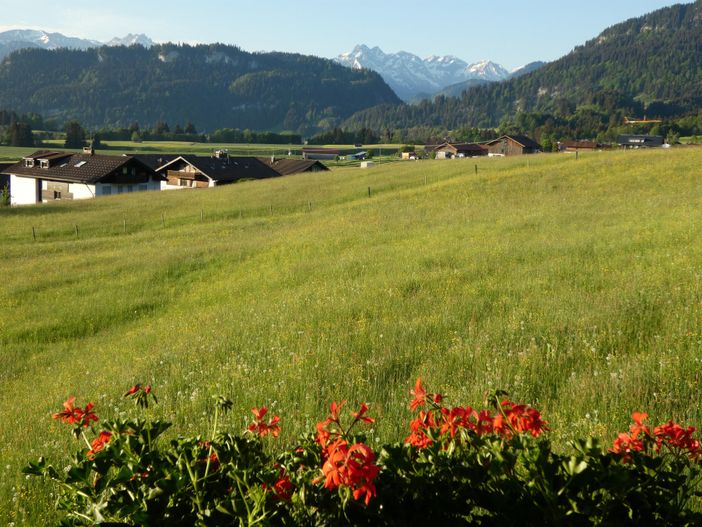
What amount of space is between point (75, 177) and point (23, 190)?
1254cm

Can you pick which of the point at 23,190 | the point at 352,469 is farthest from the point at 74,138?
the point at 352,469

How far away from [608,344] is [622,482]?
618 centimetres

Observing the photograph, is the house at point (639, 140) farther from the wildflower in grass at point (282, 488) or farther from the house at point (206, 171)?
the wildflower in grass at point (282, 488)

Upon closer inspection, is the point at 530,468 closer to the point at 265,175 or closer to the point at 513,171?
the point at 513,171

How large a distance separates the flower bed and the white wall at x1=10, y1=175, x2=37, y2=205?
276 feet

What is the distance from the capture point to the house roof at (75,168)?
72.4m

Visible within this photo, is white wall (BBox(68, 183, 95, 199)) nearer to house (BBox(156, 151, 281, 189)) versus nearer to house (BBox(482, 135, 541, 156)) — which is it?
house (BBox(156, 151, 281, 189))

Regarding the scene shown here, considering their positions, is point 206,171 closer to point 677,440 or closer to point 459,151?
point 459,151

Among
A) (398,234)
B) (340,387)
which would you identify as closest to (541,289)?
(340,387)

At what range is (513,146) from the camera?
123500 millimetres

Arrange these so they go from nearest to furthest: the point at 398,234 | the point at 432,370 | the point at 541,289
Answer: the point at 432,370 → the point at 541,289 → the point at 398,234

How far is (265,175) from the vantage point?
8700 cm

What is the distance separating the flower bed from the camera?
126 inches

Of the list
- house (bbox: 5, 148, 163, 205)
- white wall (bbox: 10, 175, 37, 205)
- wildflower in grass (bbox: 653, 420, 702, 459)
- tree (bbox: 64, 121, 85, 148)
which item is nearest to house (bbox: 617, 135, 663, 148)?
house (bbox: 5, 148, 163, 205)
